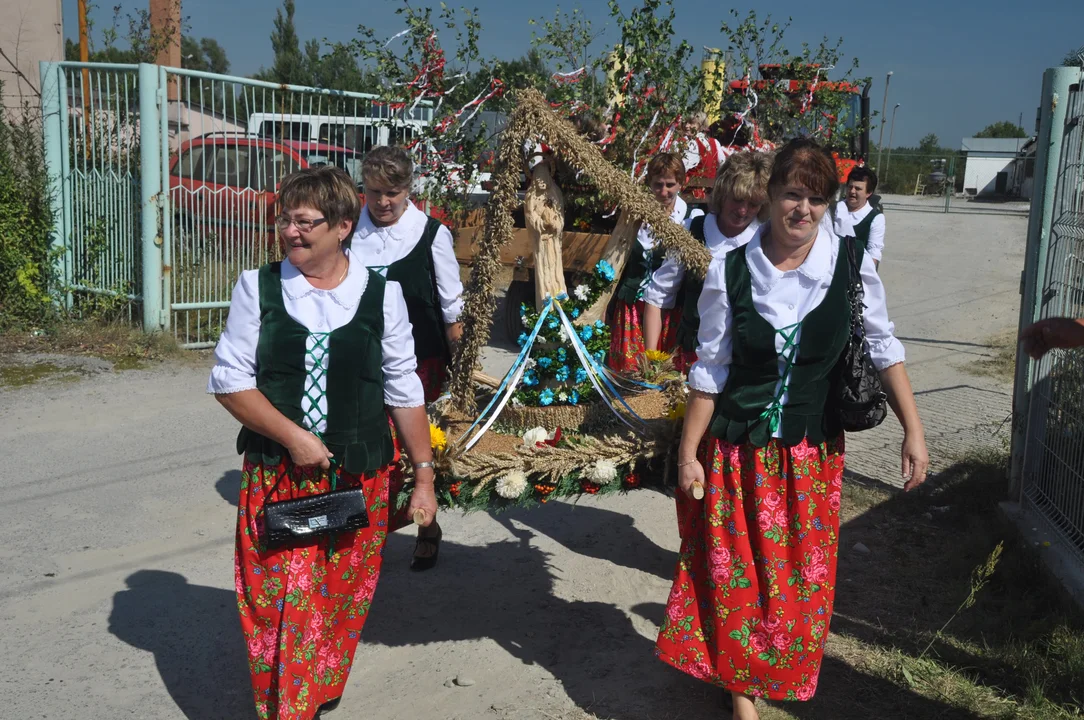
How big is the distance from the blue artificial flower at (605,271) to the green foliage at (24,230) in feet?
20.9

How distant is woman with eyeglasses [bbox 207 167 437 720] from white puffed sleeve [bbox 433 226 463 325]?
1011mm

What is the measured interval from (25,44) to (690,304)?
7.97 m

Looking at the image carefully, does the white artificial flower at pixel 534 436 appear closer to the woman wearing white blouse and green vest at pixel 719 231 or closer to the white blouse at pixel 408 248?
the white blouse at pixel 408 248

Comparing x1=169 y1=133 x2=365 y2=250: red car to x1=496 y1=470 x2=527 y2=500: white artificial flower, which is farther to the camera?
x1=169 y1=133 x2=365 y2=250: red car

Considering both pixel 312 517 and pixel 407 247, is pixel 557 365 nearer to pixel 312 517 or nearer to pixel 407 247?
pixel 407 247

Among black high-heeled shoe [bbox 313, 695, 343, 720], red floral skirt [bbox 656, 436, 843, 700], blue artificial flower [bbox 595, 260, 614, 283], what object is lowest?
black high-heeled shoe [bbox 313, 695, 343, 720]

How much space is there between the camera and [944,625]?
3.96 metres

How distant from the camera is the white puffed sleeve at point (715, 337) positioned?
2879 millimetres

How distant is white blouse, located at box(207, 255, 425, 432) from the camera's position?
2.64m

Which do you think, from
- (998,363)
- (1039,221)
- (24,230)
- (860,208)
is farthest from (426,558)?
(998,363)

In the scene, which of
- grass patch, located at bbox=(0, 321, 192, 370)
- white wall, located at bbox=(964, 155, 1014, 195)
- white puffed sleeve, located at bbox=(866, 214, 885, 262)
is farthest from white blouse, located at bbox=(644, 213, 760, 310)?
white wall, located at bbox=(964, 155, 1014, 195)

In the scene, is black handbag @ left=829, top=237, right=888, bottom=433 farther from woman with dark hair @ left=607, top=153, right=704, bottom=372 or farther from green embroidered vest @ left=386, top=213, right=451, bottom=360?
green embroidered vest @ left=386, top=213, right=451, bottom=360

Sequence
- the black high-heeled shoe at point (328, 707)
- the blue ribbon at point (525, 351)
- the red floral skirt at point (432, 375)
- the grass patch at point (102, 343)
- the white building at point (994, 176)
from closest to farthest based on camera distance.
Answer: the black high-heeled shoe at point (328, 707) < the blue ribbon at point (525, 351) < the red floral skirt at point (432, 375) < the grass patch at point (102, 343) < the white building at point (994, 176)

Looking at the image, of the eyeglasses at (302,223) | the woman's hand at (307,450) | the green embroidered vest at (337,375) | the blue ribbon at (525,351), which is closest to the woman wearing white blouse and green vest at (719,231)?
the blue ribbon at (525,351)
